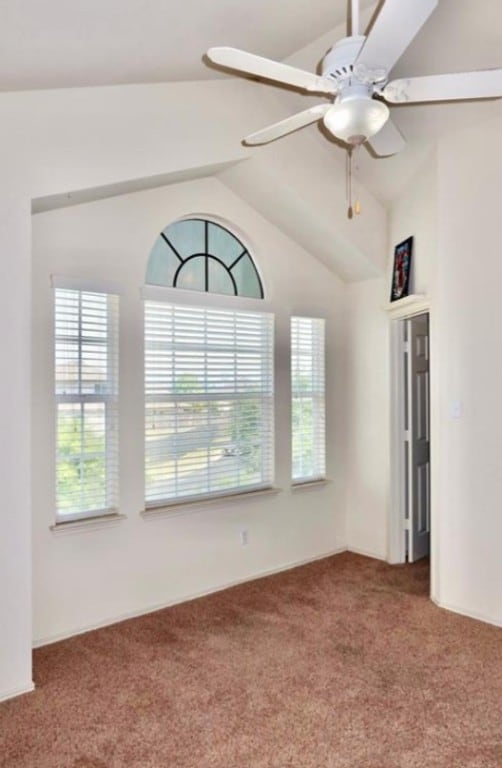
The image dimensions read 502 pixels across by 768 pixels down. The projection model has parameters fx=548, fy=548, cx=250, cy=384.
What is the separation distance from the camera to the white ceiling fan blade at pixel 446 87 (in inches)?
77.6

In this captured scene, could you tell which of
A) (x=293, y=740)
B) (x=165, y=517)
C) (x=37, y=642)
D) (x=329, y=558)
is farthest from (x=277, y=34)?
(x=329, y=558)

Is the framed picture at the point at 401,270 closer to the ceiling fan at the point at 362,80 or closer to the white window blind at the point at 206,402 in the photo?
the white window blind at the point at 206,402

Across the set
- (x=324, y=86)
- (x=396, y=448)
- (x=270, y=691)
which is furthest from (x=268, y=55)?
(x=270, y=691)

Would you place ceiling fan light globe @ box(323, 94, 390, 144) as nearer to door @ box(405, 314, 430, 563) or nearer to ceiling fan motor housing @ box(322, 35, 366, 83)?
ceiling fan motor housing @ box(322, 35, 366, 83)

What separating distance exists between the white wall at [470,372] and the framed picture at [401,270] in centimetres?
43

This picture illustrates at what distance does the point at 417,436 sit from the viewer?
4.64 m

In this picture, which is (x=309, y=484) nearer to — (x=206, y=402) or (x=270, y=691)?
(x=206, y=402)

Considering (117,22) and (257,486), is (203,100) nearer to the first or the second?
(117,22)

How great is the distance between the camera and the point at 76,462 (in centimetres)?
335

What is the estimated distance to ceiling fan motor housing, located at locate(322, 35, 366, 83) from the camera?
192 centimetres

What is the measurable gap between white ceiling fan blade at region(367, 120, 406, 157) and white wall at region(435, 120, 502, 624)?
0.89 m

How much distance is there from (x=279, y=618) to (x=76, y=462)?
1.62 metres

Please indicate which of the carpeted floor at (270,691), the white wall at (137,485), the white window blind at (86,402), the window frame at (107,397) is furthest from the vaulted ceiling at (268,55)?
the carpeted floor at (270,691)

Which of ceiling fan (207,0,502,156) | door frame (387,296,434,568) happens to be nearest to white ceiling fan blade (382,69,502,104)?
ceiling fan (207,0,502,156)
